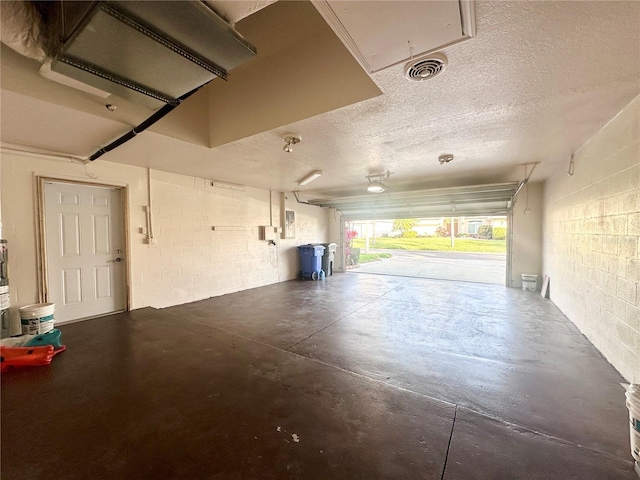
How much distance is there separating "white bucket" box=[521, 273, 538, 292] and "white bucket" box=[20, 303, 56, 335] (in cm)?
847

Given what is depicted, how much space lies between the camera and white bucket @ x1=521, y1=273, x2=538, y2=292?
228 inches

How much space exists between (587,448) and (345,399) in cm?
150

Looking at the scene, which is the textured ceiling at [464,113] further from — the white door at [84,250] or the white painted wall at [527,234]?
the white painted wall at [527,234]

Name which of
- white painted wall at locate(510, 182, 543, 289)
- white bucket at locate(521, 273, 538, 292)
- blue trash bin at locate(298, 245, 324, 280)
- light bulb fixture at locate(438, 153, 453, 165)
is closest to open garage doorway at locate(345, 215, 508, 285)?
blue trash bin at locate(298, 245, 324, 280)

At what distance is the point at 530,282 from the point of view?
5.82 m

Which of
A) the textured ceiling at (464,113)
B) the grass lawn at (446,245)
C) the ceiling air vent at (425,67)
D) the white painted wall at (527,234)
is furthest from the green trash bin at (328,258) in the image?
the grass lawn at (446,245)

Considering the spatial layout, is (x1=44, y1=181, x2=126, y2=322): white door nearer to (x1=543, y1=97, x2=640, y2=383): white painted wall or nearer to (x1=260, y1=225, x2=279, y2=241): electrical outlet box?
(x1=260, y1=225, x2=279, y2=241): electrical outlet box

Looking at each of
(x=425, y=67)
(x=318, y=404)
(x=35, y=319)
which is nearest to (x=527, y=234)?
(x=425, y=67)

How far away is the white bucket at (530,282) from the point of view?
5.79 meters

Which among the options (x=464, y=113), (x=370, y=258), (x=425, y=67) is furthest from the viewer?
(x=370, y=258)

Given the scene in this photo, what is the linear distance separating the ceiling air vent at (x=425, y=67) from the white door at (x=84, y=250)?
182 inches

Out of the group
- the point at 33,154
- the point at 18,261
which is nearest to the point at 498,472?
the point at 18,261

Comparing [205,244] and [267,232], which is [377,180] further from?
[205,244]

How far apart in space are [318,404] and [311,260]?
5.69m
